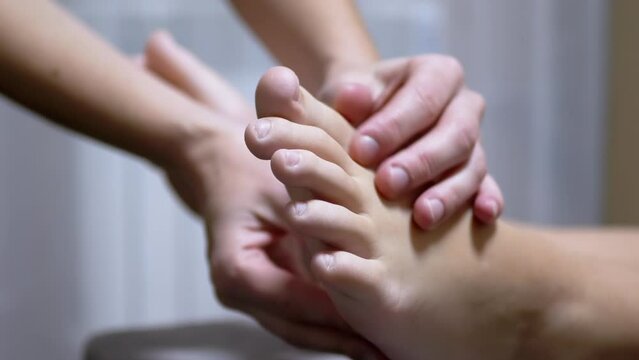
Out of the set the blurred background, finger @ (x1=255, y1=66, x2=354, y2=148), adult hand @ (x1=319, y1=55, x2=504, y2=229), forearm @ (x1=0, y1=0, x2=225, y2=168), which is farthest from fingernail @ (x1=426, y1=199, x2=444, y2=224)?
the blurred background

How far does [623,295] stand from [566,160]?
1197mm

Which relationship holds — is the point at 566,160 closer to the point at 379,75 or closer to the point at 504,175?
the point at 504,175

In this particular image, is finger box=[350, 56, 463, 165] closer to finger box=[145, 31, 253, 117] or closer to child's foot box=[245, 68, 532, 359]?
child's foot box=[245, 68, 532, 359]

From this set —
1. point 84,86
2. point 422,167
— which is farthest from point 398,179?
point 84,86

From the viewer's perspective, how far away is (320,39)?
→ 3.00ft

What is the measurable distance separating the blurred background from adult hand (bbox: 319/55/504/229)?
2.95 feet

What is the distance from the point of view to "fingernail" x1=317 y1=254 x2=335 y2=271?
594 millimetres

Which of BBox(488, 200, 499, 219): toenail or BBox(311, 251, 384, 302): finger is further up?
BBox(488, 200, 499, 219): toenail

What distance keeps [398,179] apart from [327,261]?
0.35 ft

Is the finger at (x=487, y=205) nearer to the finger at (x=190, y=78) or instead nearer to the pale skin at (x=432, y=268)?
the pale skin at (x=432, y=268)

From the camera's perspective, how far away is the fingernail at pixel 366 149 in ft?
2.25

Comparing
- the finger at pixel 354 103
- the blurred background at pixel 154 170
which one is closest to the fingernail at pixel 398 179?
the finger at pixel 354 103

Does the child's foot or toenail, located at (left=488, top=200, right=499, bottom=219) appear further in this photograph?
toenail, located at (left=488, top=200, right=499, bottom=219)

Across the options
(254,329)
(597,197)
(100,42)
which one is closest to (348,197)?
(100,42)
